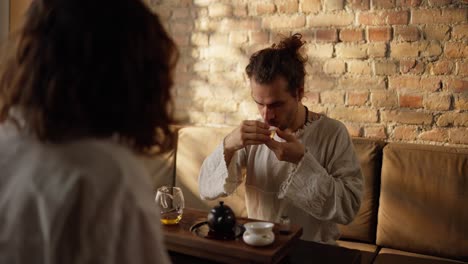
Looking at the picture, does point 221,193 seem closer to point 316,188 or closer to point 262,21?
point 316,188

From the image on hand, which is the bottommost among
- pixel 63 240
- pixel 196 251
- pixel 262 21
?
pixel 196 251

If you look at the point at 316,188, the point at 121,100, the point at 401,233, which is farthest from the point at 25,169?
the point at 401,233

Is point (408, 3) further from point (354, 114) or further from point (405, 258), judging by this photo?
point (405, 258)

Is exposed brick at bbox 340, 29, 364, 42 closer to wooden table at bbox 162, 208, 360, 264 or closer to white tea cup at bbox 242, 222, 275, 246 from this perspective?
wooden table at bbox 162, 208, 360, 264

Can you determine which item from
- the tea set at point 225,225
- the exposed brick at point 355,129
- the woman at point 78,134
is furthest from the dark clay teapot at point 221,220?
the exposed brick at point 355,129

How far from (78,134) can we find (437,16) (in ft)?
6.52

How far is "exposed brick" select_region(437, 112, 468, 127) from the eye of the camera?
2119 millimetres

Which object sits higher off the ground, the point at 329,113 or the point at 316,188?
the point at 329,113

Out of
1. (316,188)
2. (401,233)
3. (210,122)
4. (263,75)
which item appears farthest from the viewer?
(210,122)

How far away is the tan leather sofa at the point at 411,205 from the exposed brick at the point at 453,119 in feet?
0.48

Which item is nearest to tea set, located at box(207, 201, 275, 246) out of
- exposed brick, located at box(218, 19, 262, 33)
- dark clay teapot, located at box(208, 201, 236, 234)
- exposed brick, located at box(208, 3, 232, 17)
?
dark clay teapot, located at box(208, 201, 236, 234)

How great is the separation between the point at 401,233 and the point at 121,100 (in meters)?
1.74

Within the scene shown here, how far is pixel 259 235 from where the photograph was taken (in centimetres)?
125

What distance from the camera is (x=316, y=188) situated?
155cm
